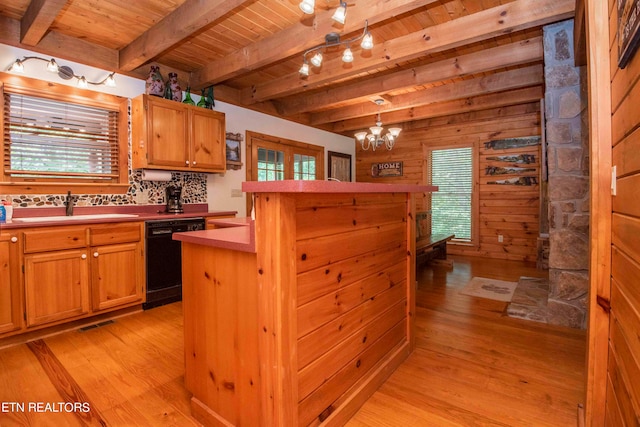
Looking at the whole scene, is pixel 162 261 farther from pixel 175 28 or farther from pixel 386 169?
pixel 386 169

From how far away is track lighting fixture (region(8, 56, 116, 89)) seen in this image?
2781 millimetres

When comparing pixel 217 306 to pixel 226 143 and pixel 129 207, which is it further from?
pixel 226 143

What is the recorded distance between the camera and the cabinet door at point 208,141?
376cm

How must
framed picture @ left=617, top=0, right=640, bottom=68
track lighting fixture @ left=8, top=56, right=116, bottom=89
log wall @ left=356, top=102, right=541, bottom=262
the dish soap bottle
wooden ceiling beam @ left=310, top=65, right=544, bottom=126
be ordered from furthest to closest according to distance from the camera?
log wall @ left=356, top=102, right=541, bottom=262 < wooden ceiling beam @ left=310, top=65, right=544, bottom=126 < track lighting fixture @ left=8, top=56, right=116, bottom=89 < the dish soap bottle < framed picture @ left=617, top=0, right=640, bottom=68

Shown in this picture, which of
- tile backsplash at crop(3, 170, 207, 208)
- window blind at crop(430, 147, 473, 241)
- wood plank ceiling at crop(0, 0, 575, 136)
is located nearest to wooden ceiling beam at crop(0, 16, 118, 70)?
wood plank ceiling at crop(0, 0, 575, 136)

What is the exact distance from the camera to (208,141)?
3.90m

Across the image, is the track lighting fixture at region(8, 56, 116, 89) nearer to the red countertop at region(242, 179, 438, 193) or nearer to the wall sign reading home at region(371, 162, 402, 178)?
the red countertop at region(242, 179, 438, 193)

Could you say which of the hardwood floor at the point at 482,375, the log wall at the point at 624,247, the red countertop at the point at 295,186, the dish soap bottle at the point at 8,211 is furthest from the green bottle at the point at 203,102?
the log wall at the point at 624,247

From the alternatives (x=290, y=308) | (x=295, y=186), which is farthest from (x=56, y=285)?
(x=295, y=186)

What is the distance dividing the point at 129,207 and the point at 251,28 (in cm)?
228

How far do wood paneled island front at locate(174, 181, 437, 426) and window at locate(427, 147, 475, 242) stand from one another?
4.48 m

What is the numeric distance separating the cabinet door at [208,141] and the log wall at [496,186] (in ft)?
12.8

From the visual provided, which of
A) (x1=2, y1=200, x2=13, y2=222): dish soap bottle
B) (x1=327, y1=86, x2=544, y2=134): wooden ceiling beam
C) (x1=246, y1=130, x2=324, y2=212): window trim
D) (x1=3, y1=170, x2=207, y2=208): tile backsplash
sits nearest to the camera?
(x1=2, y1=200, x2=13, y2=222): dish soap bottle

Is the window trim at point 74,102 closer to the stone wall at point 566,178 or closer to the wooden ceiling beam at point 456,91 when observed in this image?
the wooden ceiling beam at point 456,91
